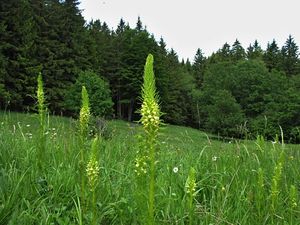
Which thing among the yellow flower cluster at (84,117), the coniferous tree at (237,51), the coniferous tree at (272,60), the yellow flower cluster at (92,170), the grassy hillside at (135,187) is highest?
the coniferous tree at (237,51)

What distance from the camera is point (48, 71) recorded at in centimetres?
5150

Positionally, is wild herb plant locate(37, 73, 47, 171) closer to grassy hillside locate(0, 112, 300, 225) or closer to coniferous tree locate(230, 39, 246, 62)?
grassy hillside locate(0, 112, 300, 225)

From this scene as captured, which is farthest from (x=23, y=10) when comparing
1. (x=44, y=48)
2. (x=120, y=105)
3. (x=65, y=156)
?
(x=65, y=156)

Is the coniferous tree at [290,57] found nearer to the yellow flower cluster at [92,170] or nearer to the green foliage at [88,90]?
the green foliage at [88,90]

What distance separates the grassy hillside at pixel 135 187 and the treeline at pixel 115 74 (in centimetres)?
2988

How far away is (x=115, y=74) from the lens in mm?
68750

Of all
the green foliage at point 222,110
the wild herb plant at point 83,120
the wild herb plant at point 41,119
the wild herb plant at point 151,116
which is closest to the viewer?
the wild herb plant at point 151,116

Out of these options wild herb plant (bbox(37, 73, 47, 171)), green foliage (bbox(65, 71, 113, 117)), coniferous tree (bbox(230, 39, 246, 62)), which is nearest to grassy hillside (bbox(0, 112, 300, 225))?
wild herb plant (bbox(37, 73, 47, 171))

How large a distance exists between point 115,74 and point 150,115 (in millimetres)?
67432

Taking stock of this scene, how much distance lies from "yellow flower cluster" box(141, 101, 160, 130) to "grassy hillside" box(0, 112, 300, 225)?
598 millimetres

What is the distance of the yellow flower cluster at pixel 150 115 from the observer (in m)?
1.90

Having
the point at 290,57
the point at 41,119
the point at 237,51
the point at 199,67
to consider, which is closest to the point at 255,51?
the point at 237,51

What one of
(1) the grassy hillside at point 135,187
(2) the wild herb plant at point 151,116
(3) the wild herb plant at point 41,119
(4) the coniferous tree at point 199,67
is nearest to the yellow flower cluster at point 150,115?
(2) the wild herb plant at point 151,116

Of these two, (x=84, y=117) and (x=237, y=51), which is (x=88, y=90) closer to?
(x=84, y=117)
